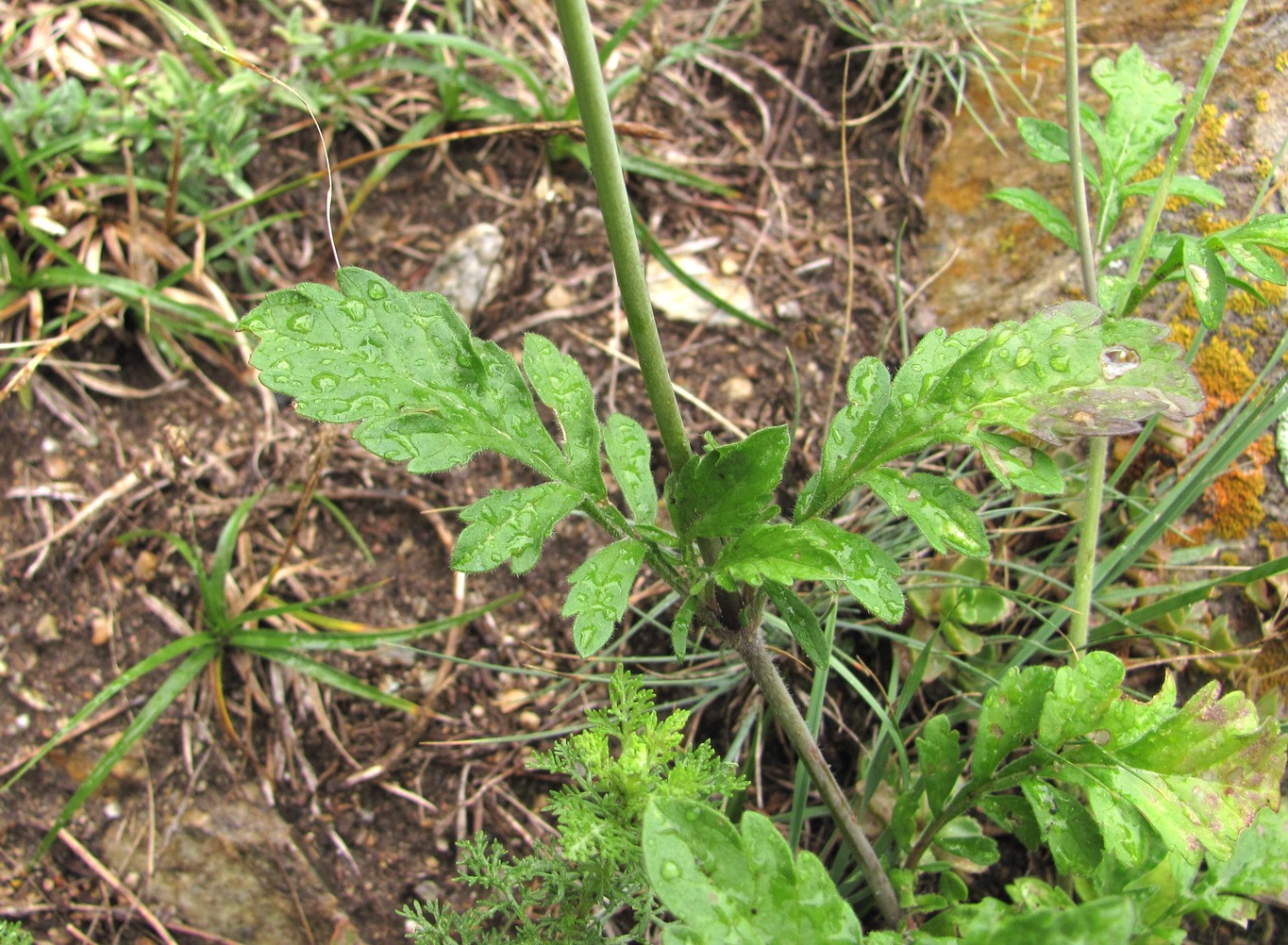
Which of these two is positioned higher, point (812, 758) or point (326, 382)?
point (326, 382)

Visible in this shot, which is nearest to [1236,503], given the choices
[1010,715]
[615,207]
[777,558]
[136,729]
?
[1010,715]

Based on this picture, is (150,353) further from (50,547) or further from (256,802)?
(256,802)

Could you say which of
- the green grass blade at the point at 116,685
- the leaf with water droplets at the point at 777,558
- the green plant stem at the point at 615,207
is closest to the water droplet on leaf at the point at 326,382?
the green plant stem at the point at 615,207

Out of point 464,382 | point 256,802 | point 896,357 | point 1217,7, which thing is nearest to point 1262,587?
point 896,357

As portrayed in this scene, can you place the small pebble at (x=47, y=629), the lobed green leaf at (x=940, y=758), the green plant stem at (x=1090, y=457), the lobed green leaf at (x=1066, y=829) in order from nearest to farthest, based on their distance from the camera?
the lobed green leaf at (x=1066, y=829), the lobed green leaf at (x=940, y=758), the green plant stem at (x=1090, y=457), the small pebble at (x=47, y=629)

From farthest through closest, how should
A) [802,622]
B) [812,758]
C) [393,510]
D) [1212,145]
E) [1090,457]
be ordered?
1. [393,510]
2. [1212,145]
3. [1090,457]
4. [812,758]
5. [802,622]

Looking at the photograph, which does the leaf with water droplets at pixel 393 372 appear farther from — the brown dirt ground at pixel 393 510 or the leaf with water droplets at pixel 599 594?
the brown dirt ground at pixel 393 510

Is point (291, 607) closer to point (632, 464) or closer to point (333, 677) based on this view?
point (333, 677)
